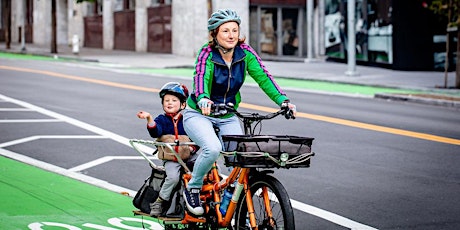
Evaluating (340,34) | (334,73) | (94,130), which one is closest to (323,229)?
(94,130)

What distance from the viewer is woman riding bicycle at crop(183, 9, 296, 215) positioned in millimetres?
7164

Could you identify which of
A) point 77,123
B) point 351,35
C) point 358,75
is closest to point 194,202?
point 77,123

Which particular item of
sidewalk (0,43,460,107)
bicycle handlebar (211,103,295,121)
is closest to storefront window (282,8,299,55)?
sidewalk (0,43,460,107)

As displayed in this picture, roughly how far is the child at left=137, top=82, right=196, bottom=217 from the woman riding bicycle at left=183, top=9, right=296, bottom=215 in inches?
10.0

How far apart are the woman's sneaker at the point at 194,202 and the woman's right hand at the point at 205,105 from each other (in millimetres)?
763

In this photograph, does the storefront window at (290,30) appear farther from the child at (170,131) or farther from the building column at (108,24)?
the child at (170,131)

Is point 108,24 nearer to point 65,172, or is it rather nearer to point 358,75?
point 358,75

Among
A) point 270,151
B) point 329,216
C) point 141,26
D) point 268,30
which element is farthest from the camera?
point 141,26

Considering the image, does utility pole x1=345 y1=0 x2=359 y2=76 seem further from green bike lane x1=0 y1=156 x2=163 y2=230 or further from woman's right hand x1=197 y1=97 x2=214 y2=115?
woman's right hand x1=197 y1=97 x2=214 y2=115

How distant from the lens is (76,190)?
1030cm

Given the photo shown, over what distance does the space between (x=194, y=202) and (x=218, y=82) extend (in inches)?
36.5

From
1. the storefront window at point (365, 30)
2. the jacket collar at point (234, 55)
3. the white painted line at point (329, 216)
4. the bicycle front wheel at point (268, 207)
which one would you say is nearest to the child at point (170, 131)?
the jacket collar at point (234, 55)

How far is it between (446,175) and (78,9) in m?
50.8

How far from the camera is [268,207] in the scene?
6.61 meters
